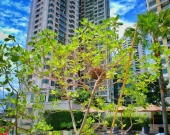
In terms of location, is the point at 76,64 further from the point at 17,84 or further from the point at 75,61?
the point at 17,84

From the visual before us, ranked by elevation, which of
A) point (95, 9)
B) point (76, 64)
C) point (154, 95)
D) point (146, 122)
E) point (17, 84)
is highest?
point (95, 9)

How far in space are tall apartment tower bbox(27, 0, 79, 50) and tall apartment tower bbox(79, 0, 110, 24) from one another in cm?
1304

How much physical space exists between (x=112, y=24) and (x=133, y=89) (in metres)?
1.46

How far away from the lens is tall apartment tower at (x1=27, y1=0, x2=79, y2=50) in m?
45.1

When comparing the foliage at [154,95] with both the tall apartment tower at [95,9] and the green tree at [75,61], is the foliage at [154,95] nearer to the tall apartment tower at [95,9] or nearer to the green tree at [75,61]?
the green tree at [75,61]

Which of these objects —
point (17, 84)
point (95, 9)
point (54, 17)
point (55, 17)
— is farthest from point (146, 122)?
point (95, 9)

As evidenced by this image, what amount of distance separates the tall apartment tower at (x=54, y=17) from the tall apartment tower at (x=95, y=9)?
1304 centimetres

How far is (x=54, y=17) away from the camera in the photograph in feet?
153

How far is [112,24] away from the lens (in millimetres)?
2439

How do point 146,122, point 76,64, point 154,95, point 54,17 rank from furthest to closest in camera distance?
point 54,17
point 154,95
point 146,122
point 76,64

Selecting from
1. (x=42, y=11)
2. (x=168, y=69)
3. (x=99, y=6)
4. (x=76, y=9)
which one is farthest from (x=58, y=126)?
(x=99, y=6)

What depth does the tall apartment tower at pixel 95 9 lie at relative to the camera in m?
63.7

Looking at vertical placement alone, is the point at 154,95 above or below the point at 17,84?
below

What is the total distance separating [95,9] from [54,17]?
2623 centimetres
